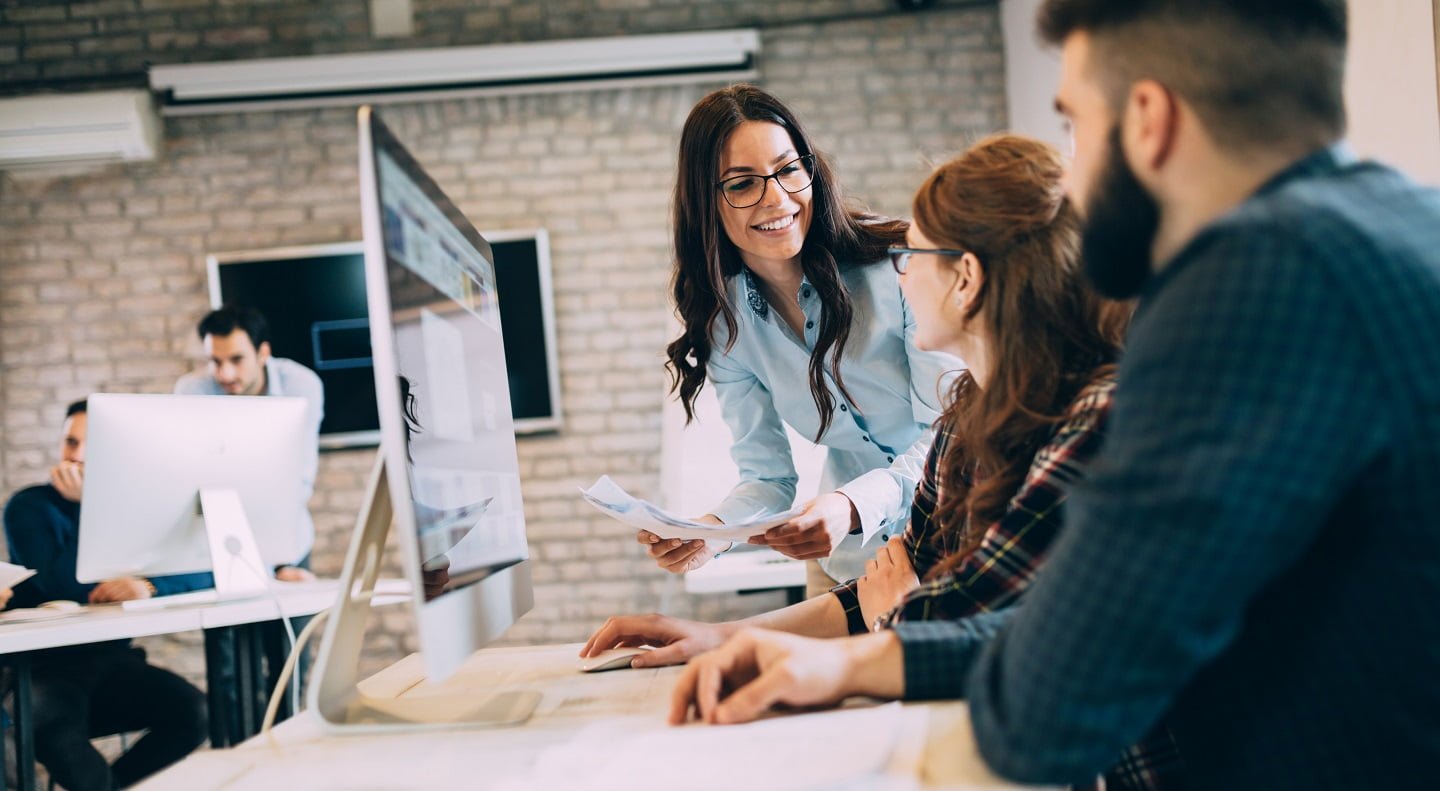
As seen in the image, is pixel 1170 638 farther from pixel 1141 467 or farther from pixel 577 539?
pixel 577 539

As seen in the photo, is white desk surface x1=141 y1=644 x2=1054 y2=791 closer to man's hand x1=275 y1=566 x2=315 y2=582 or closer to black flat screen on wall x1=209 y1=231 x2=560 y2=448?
man's hand x1=275 y1=566 x2=315 y2=582

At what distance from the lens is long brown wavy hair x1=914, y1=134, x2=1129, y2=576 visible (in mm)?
1128

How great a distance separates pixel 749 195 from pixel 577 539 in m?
2.93

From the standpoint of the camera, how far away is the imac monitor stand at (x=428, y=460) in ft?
2.92

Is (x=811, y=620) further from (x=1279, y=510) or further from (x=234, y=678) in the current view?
(x=234, y=678)

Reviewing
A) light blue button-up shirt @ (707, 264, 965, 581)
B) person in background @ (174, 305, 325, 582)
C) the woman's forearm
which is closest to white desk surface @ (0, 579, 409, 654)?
light blue button-up shirt @ (707, 264, 965, 581)

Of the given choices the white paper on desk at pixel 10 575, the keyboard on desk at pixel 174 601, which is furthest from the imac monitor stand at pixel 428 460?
the white paper on desk at pixel 10 575

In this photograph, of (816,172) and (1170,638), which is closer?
(1170,638)

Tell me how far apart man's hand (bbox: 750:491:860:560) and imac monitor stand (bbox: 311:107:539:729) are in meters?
0.41

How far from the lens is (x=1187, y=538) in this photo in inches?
23.1

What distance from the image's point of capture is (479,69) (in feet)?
14.3

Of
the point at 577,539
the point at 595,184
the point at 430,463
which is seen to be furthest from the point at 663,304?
the point at 430,463

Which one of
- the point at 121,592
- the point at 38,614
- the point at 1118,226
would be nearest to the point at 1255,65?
the point at 1118,226

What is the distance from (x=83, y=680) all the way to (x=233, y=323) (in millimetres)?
1565
